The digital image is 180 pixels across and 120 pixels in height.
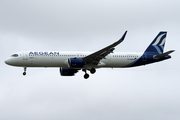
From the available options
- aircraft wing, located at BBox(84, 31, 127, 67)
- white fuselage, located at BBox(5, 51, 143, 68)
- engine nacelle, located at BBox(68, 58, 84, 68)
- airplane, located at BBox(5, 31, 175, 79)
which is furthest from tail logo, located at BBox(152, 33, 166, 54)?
engine nacelle, located at BBox(68, 58, 84, 68)

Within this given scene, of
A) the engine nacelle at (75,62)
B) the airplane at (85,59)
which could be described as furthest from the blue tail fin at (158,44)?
the engine nacelle at (75,62)

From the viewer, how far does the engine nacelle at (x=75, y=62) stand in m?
54.7

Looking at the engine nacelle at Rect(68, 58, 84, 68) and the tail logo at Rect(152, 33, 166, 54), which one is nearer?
the engine nacelle at Rect(68, 58, 84, 68)

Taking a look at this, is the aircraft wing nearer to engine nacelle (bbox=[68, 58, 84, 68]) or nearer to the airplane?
the airplane

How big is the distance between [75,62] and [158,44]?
1684cm

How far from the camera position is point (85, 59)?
55.8 metres

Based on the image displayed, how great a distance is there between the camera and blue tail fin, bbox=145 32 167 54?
205 ft

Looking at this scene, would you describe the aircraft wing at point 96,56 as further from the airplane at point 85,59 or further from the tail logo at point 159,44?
the tail logo at point 159,44

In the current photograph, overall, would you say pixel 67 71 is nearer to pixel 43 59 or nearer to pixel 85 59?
pixel 85 59

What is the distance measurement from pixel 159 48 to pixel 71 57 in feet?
53.0

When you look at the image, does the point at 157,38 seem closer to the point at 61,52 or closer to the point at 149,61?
the point at 149,61

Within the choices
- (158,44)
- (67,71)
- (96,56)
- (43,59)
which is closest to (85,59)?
(96,56)

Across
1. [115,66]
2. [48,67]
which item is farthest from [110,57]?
[48,67]

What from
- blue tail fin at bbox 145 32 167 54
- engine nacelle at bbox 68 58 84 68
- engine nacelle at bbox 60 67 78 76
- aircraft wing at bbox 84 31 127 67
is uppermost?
blue tail fin at bbox 145 32 167 54
